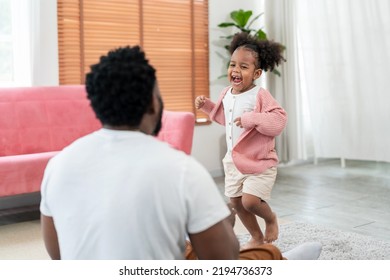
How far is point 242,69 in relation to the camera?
272 centimetres

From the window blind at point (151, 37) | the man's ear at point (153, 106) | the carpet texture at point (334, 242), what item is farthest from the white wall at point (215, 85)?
the man's ear at point (153, 106)

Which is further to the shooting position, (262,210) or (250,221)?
(250,221)

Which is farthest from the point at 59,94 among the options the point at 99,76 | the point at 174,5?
the point at 99,76

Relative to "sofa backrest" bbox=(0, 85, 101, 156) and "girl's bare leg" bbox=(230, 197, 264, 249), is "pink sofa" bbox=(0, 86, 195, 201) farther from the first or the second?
"girl's bare leg" bbox=(230, 197, 264, 249)

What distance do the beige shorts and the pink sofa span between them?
1115mm

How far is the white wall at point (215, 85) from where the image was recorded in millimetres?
5094

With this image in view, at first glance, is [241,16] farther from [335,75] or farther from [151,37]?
[335,75]

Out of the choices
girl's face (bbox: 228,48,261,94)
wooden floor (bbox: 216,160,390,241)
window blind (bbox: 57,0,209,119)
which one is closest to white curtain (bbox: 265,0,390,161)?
wooden floor (bbox: 216,160,390,241)

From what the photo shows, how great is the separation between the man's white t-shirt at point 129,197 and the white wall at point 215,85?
12.8 ft

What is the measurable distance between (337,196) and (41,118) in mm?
2252

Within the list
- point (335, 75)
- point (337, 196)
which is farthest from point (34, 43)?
point (335, 75)

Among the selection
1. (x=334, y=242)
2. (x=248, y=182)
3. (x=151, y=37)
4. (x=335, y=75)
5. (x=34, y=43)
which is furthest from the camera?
(x=335, y=75)

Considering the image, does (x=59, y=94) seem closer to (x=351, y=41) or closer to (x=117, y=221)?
(x=351, y=41)

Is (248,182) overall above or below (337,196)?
above
